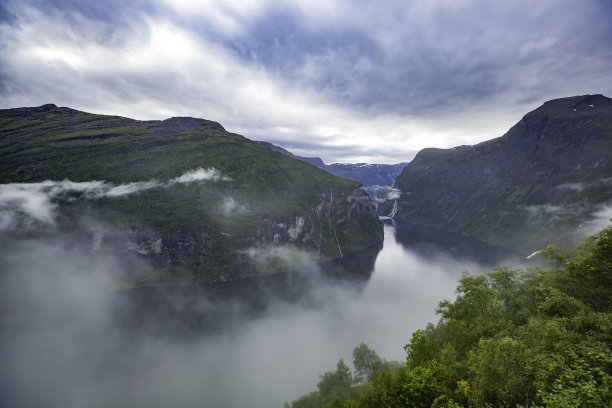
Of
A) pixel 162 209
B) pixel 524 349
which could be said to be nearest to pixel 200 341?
pixel 524 349

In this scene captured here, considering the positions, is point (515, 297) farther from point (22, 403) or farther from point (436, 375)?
point (22, 403)

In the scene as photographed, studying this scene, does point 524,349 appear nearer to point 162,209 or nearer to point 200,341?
point 200,341

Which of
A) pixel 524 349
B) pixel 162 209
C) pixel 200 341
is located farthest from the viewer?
pixel 162 209

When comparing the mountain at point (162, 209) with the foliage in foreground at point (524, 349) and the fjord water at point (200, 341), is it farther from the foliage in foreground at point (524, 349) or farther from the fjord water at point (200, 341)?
A: the foliage in foreground at point (524, 349)

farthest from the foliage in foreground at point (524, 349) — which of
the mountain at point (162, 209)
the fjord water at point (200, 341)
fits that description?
the mountain at point (162, 209)

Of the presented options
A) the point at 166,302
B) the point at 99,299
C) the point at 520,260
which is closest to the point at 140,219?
the point at 99,299
